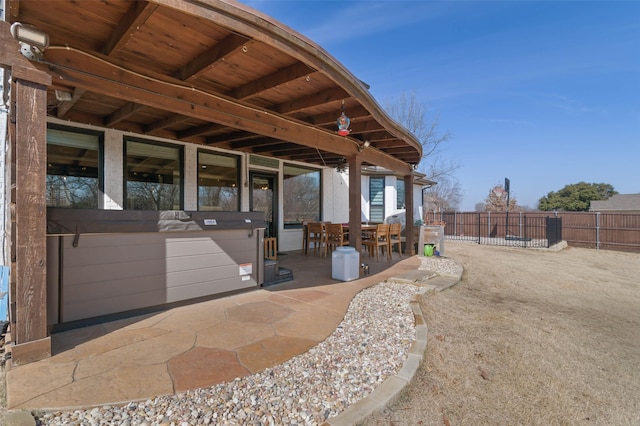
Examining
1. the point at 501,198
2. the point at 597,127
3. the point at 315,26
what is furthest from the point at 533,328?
the point at 501,198

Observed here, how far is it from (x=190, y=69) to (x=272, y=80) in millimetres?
810

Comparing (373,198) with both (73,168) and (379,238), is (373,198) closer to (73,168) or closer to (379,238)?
(379,238)

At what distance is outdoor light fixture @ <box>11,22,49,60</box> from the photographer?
2.00m

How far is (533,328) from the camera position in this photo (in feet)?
10.9

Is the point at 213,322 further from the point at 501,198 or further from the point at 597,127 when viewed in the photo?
the point at 501,198

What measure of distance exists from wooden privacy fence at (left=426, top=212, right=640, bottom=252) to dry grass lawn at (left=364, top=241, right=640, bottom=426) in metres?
9.13

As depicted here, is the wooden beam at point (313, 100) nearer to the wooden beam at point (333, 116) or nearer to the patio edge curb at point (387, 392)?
the wooden beam at point (333, 116)

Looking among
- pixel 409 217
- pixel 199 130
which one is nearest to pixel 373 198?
pixel 409 217

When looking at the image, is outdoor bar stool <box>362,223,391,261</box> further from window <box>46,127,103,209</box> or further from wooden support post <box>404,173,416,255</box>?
window <box>46,127,103,209</box>

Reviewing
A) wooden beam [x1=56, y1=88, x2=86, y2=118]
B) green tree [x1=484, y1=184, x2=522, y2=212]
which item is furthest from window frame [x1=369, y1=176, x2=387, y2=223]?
green tree [x1=484, y1=184, x2=522, y2=212]

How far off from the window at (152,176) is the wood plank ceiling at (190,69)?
537 millimetres

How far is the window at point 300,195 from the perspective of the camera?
25.3 feet

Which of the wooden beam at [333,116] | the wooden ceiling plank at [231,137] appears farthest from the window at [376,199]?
the wooden beam at [333,116]

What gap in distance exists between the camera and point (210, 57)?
2605 mm
